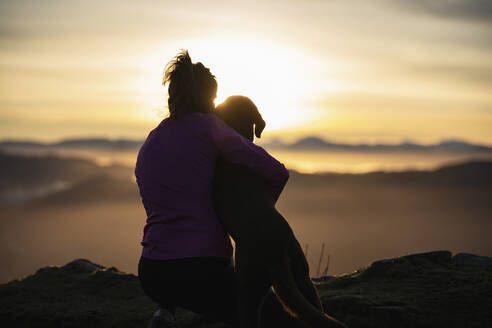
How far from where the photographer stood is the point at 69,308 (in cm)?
623

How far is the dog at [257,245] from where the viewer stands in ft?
A: 11.2

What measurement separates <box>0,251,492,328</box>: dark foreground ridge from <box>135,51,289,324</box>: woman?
2186 millimetres

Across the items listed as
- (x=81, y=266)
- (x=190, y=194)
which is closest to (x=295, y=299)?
(x=190, y=194)

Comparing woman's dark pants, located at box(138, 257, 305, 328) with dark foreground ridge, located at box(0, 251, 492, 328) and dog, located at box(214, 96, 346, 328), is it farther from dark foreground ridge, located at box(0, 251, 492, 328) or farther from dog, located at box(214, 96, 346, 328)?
dark foreground ridge, located at box(0, 251, 492, 328)

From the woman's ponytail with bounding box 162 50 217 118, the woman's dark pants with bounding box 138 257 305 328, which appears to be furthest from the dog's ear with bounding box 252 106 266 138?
the woman's dark pants with bounding box 138 257 305 328

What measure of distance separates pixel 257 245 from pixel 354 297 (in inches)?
97.6

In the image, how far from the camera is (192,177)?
348cm

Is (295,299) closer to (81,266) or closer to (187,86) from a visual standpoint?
(187,86)

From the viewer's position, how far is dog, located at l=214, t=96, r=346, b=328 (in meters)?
3.41

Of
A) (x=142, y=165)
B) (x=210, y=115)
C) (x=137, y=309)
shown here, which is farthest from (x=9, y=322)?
(x=210, y=115)

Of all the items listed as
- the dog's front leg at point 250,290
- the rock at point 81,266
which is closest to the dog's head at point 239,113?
the dog's front leg at point 250,290

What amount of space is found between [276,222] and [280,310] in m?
0.66

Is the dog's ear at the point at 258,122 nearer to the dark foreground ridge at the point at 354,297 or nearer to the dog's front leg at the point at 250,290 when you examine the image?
the dog's front leg at the point at 250,290

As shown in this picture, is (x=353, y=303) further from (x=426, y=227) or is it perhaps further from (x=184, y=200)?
(x=426, y=227)
